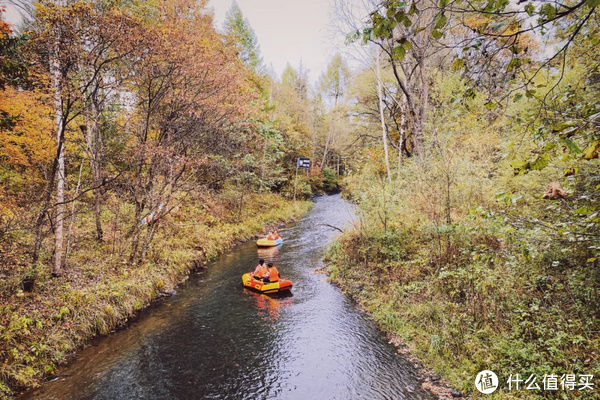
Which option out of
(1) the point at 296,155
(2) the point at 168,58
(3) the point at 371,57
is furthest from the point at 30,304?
(1) the point at 296,155

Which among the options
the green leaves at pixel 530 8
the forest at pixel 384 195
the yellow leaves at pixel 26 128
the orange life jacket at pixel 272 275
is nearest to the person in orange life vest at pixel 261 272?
the orange life jacket at pixel 272 275

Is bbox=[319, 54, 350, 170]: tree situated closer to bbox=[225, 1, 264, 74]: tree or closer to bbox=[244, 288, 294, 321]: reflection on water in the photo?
bbox=[225, 1, 264, 74]: tree

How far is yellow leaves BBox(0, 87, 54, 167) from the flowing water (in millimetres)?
7850

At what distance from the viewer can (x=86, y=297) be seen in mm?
8320

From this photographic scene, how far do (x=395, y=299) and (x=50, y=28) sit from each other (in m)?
12.0

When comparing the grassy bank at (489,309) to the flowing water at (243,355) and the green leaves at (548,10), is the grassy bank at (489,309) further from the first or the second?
the green leaves at (548,10)

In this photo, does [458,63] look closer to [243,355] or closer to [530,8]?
[530,8]

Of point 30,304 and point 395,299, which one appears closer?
point 30,304

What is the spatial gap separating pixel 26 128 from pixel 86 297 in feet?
24.3

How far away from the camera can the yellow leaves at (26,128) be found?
34.6 ft

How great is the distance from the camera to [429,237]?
9.84 metres

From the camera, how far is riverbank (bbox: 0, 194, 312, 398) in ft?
21.0

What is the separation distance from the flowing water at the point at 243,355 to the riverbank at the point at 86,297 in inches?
17.4

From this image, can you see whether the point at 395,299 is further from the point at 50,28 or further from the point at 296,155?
the point at 296,155
